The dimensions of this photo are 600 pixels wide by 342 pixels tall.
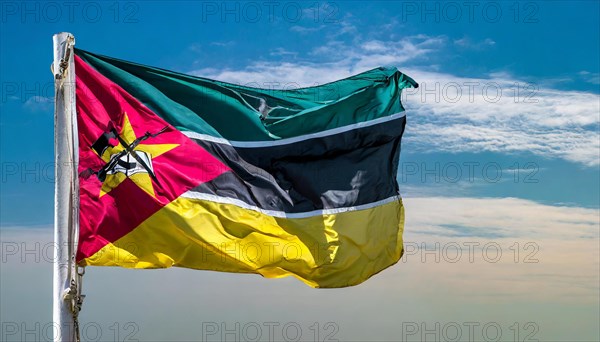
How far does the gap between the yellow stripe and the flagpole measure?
0.32 meters

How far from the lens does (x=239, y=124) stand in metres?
10.6

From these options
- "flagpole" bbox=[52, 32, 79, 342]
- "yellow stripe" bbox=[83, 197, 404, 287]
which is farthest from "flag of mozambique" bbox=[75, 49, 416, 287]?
"flagpole" bbox=[52, 32, 79, 342]

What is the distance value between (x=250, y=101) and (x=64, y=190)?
2.99 metres

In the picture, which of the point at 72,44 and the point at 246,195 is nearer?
the point at 72,44

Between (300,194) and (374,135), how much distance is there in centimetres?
141

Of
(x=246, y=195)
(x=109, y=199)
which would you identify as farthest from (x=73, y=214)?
(x=246, y=195)

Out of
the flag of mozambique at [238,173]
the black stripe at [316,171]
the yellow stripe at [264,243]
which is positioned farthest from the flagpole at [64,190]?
the black stripe at [316,171]

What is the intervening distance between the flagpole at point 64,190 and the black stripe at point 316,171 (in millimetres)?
1682

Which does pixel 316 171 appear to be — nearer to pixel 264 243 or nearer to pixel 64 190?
pixel 264 243

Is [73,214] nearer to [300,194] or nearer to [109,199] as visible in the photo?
[109,199]

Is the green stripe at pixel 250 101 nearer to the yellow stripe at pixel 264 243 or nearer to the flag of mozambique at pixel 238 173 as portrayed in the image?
the flag of mozambique at pixel 238 173

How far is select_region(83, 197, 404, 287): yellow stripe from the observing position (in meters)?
9.36

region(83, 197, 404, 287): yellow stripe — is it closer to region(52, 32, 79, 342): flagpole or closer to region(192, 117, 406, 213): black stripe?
region(192, 117, 406, 213): black stripe

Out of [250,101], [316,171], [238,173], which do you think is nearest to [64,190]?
[238,173]
